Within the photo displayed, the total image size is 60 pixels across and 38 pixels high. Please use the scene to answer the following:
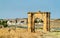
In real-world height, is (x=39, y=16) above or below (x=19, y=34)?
above

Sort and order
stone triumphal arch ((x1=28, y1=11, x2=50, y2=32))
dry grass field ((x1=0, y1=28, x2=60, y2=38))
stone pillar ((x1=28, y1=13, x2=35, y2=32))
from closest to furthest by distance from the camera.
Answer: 1. dry grass field ((x1=0, y1=28, x2=60, y2=38))
2. stone triumphal arch ((x1=28, y1=11, x2=50, y2=32))
3. stone pillar ((x1=28, y1=13, x2=35, y2=32))

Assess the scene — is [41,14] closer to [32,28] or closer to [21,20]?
[32,28]

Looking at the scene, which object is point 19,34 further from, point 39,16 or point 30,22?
point 30,22

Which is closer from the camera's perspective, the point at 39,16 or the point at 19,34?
the point at 19,34

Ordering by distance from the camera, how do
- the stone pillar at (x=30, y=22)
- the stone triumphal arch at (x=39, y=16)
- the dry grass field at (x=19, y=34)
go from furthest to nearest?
the stone pillar at (x=30, y=22)
the stone triumphal arch at (x=39, y=16)
the dry grass field at (x=19, y=34)

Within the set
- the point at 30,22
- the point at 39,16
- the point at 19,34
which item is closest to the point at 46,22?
the point at 39,16

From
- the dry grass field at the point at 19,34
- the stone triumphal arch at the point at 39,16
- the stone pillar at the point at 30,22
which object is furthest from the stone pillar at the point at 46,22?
the dry grass field at the point at 19,34

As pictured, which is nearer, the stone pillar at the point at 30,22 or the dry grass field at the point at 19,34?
the dry grass field at the point at 19,34

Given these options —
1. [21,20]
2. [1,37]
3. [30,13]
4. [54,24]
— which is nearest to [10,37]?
[1,37]

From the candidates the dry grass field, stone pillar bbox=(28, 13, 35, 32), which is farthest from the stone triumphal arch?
the dry grass field

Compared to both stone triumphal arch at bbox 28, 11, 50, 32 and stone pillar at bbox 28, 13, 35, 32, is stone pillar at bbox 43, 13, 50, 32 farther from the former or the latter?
stone pillar at bbox 28, 13, 35, 32

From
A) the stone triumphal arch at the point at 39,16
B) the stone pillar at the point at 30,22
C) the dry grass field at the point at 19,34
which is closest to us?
the dry grass field at the point at 19,34

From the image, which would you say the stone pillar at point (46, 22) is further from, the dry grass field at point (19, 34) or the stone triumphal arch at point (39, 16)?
the dry grass field at point (19, 34)

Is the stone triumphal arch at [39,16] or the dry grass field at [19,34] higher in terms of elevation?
the stone triumphal arch at [39,16]
